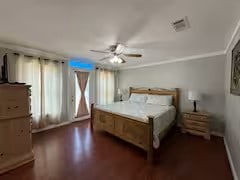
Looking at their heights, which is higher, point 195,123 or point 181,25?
point 181,25

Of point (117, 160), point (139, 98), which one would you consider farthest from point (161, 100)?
point (117, 160)

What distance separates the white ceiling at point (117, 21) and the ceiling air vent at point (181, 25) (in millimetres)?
62

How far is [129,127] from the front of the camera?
2.96 m

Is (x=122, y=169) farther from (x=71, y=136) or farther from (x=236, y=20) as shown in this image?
(x=236, y=20)

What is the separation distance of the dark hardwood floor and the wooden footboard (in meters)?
0.23

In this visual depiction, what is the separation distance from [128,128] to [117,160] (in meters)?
0.71

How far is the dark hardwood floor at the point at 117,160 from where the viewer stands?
209 centimetres

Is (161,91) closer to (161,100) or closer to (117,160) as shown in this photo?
(161,100)

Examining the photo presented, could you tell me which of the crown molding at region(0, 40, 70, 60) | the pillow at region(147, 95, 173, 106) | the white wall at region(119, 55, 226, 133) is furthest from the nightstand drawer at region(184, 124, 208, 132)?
the crown molding at region(0, 40, 70, 60)

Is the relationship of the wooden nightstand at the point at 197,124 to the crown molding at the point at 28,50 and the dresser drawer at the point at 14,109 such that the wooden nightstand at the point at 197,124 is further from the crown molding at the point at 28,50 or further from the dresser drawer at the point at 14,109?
the crown molding at the point at 28,50

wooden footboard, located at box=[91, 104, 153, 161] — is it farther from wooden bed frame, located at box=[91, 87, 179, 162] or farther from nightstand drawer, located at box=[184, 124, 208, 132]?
nightstand drawer, located at box=[184, 124, 208, 132]

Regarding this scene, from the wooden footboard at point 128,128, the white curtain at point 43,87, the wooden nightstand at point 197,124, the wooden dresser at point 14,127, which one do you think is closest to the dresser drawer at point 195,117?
the wooden nightstand at point 197,124

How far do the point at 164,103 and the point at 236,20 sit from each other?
2.81m

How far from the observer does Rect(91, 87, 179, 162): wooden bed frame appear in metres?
2.54
